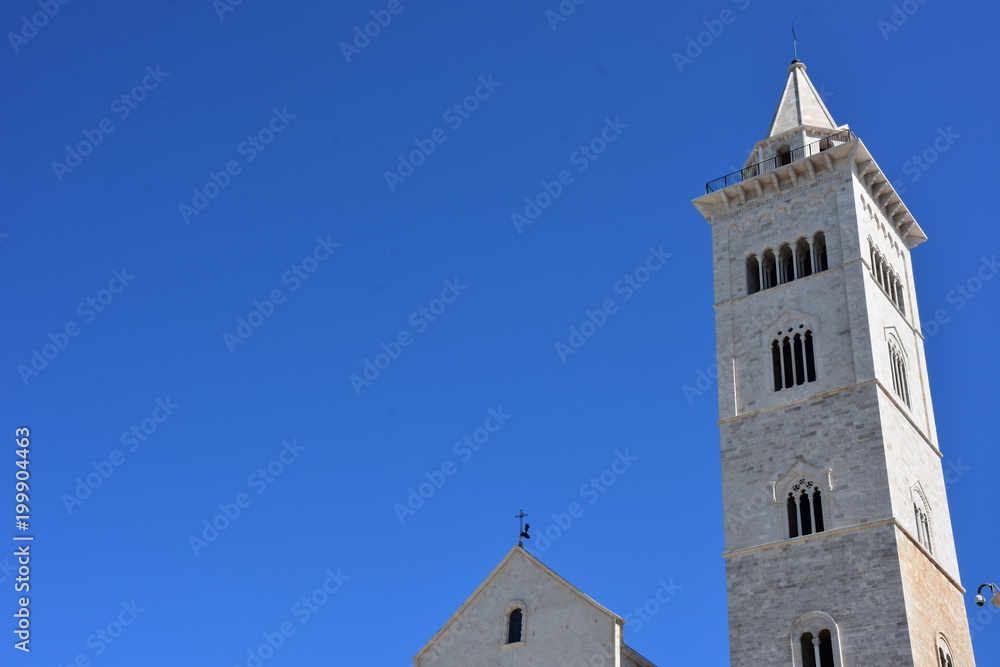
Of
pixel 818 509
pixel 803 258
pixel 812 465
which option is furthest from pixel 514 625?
pixel 803 258

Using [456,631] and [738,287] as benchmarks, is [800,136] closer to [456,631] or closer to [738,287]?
[738,287]

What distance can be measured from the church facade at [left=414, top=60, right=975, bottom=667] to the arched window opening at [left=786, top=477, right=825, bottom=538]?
6cm

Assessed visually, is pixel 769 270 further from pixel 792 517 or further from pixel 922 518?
pixel 922 518

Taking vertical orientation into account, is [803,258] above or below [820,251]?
above

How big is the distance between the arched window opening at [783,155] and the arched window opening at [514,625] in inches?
741

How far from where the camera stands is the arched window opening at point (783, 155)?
40.6 m

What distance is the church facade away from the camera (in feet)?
101

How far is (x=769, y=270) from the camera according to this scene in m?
38.2

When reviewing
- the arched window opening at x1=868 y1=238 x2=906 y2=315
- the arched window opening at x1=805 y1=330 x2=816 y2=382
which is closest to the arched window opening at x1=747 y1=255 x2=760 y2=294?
the arched window opening at x1=805 y1=330 x2=816 y2=382

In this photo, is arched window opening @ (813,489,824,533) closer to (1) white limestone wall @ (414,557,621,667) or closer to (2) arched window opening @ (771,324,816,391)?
(2) arched window opening @ (771,324,816,391)

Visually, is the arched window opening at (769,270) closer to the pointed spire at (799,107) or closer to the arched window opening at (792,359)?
the arched window opening at (792,359)

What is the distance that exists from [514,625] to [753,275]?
1468cm

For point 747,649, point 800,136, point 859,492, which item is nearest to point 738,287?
point 800,136

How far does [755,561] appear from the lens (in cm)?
3262
